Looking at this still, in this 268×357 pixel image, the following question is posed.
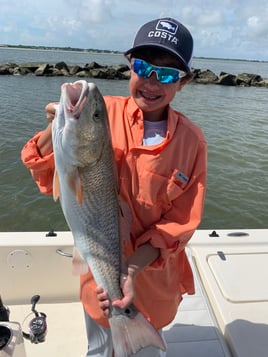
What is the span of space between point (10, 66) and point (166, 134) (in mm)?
43123

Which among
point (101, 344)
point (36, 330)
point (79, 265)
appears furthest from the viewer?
point (36, 330)

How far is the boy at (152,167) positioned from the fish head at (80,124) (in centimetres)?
14

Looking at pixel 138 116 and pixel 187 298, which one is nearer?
pixel 138 116

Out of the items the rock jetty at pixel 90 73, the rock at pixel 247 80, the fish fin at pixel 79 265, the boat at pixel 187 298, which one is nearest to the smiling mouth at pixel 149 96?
the fish fin at pixel 79 265

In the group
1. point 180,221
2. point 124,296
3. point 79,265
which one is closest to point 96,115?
point 180,221

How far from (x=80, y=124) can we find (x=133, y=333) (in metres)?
1.30

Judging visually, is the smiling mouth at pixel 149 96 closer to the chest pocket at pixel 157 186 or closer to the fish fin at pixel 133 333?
the chest pocket at pixel 157 186

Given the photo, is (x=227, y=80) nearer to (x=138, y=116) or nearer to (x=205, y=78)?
(x=205, y=78)

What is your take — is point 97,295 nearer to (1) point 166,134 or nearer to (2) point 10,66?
(1) point 166,134

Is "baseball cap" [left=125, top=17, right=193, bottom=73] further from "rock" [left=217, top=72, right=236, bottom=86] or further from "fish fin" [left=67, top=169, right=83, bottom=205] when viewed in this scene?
"rock" [left=217, top=72, right=236, bottom=86]

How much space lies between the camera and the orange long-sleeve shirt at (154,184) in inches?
88.6

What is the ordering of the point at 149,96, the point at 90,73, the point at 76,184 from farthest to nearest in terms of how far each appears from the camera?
the point at 90,73 → the point at 149,96 → the point at 76,184

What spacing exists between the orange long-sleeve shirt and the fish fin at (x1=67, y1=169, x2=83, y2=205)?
0.20 meters

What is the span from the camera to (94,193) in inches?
84.6
